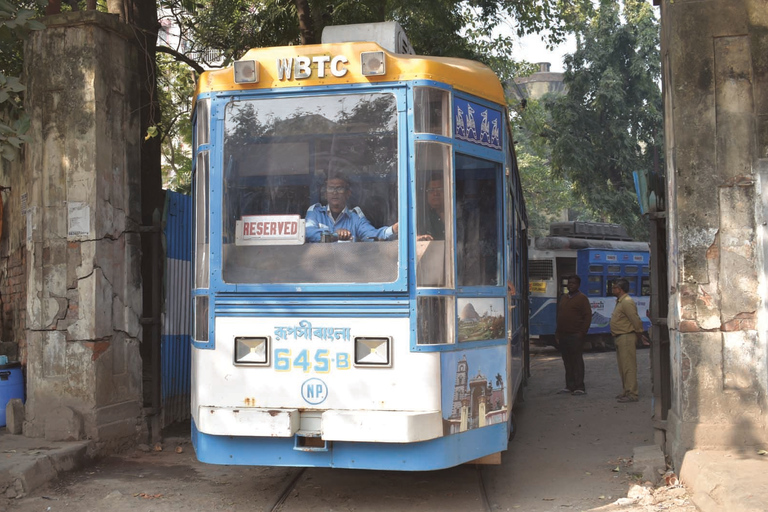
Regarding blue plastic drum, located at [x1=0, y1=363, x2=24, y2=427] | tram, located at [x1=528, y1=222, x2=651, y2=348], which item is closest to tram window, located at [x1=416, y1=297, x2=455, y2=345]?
blue plastic drum, located at [x1=0, y1=363, x2=24, y2=427]

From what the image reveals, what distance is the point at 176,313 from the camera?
8.30m

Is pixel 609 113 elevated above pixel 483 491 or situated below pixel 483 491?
above

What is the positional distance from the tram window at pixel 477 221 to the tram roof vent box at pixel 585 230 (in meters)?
15.7

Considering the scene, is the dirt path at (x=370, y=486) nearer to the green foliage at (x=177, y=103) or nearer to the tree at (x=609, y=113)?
the green foliage at (x=177, y=103)

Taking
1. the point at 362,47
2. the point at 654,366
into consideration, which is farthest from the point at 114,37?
Result: the point at 654,366

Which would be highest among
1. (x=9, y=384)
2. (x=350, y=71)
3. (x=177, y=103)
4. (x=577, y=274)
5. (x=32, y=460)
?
(x=177, y=103)

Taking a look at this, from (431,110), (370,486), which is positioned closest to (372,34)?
(431,110)

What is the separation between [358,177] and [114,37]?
11.9 feet

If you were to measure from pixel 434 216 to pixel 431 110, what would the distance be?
714 millimetres

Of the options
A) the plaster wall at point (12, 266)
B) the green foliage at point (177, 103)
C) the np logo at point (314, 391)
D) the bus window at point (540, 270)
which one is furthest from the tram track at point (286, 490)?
the bus window at point (540, 270)

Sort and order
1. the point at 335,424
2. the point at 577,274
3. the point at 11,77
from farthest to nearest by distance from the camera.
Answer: the point at 577,274 → the point at 11,77 → the point at 335,424

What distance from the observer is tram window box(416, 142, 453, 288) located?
5273mm

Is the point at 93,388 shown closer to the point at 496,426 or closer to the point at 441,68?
the point at 496,426

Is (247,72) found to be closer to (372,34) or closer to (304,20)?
(372,34)
